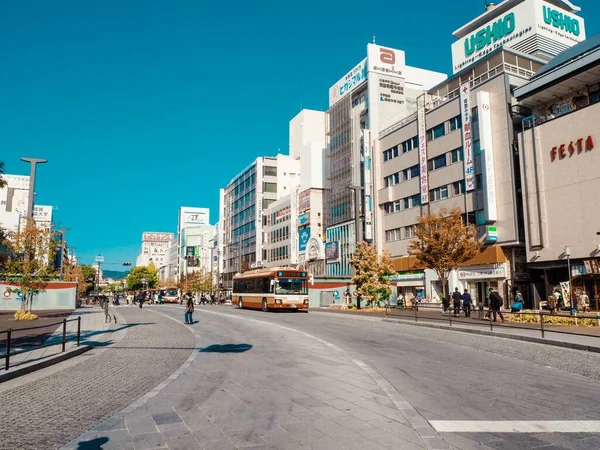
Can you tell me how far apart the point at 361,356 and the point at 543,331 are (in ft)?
26.0

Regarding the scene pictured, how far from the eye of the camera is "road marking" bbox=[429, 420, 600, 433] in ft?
18.5

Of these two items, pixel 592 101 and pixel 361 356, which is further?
pixel 592 101

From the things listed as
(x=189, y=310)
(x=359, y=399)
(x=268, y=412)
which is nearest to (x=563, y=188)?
(x=189, y=310)

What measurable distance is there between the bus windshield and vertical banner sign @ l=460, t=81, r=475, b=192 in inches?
693

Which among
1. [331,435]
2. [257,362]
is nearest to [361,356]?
[257,362]

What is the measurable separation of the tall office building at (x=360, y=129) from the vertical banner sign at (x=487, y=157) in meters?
17.4

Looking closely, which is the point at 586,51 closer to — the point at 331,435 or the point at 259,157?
the point at 331,435

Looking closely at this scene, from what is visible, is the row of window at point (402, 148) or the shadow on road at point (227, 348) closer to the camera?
the shadow on road at point (227, 348)

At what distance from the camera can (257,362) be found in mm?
11164

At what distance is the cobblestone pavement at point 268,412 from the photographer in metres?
5.20

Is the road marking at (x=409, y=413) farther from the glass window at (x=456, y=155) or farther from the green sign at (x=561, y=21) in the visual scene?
the green sign at (x=561, y=21)

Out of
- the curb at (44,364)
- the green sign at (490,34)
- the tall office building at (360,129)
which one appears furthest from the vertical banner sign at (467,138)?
the curb at (44,364)

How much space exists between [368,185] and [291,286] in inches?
987

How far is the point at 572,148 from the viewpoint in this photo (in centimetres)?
3353
